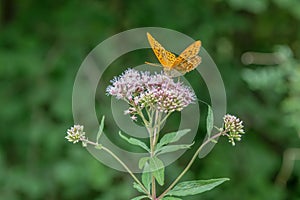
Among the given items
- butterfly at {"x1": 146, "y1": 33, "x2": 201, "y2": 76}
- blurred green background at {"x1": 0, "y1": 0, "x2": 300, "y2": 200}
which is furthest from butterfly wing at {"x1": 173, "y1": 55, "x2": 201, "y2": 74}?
blurred green background at {"x1": 0, "y1": 0, "x2": 300, "y2": 200}

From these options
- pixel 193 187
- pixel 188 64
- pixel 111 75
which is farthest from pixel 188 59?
pixel 111 75

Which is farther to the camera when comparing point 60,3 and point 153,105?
point 60,3

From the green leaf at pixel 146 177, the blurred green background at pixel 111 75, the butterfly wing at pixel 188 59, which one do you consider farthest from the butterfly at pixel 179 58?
the blurred green background at pixel 111 75

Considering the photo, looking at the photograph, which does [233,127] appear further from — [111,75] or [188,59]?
[111,75]

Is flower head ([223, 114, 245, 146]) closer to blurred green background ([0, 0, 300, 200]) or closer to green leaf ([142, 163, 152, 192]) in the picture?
green leaf ([142, 163, 152, 192])

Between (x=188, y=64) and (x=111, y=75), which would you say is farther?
(x=111, y=75)

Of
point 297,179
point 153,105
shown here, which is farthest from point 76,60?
point 153,105

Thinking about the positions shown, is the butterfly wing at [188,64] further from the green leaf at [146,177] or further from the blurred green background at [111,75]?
the blurred green background at [111,75]

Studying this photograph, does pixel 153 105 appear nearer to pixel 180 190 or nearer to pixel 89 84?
pixel 180 190
